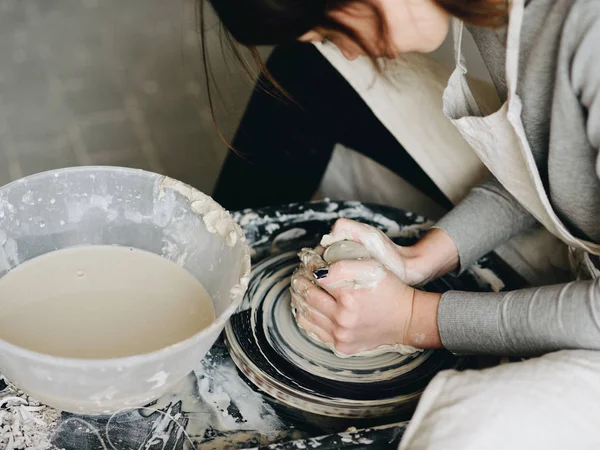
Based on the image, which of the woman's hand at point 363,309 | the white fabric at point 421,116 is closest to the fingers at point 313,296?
the woman's hand at point 363,309

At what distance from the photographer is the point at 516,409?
822 mm

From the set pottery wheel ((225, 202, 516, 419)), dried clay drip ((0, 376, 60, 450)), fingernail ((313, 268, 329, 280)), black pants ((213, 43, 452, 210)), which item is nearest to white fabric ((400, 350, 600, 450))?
pottery wheel ((225, 202, 516, 419))

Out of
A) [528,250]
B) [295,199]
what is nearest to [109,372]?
[528,250]

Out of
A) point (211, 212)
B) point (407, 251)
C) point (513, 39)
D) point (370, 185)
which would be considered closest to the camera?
point (513, 39)

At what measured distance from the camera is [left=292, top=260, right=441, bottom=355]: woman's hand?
1.02 m

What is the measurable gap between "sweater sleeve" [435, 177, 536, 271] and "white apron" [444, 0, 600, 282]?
0.12 m

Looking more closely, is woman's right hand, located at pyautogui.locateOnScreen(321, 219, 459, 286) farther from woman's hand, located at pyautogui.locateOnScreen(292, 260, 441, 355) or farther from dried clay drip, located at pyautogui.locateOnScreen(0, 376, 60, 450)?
dried clay drip, located at pyautogui.locateOnScreen(0, 376, 60, 450)

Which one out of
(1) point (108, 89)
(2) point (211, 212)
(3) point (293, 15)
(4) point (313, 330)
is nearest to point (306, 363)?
(4) point (313, 330)

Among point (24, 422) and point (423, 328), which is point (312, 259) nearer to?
point (423, 328)

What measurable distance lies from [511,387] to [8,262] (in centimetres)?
73

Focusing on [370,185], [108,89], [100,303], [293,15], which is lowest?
[108,89]

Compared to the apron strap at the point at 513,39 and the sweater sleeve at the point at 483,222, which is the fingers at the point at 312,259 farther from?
the apron strap at the point at 513,39

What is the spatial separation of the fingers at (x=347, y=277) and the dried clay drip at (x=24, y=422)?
0.42 m

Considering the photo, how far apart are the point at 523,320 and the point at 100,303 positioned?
600mm
